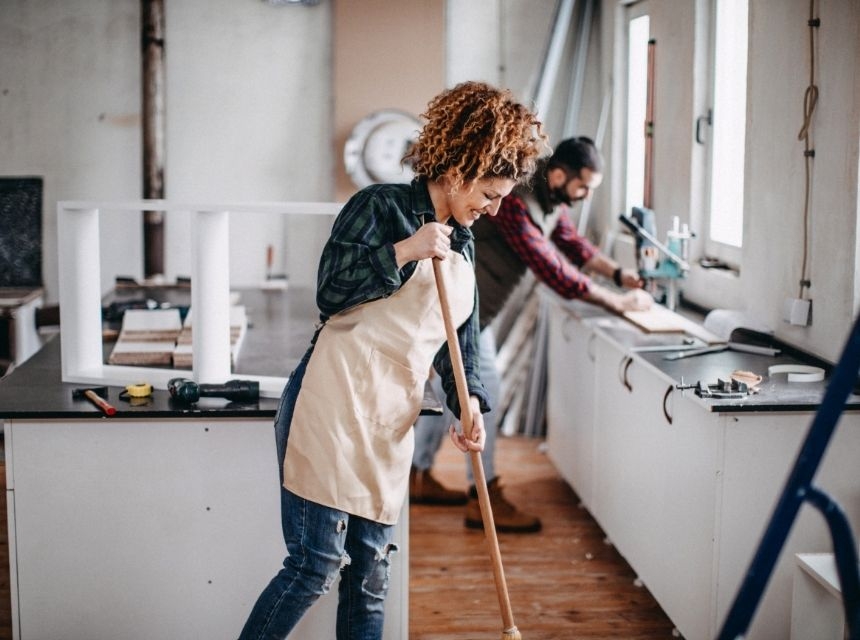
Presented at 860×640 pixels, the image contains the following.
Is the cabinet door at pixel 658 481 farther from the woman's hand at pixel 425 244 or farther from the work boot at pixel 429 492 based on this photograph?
the woman's hand at pixel 425 244

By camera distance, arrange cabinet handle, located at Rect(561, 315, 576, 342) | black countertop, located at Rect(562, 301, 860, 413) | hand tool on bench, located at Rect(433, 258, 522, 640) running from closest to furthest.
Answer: hand tool on bench, located at Rect(433, 258, 522, 640) < black countertop, located at Rect(562, 301, 860, 413) < cabinet handle, located at Rect(561, 315, 576, 342)

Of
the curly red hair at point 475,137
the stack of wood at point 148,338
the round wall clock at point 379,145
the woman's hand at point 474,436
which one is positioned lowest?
the woman's hand at point 474,436

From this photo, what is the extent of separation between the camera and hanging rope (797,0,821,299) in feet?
10.8

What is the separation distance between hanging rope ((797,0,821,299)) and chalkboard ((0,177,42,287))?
399 centimetres

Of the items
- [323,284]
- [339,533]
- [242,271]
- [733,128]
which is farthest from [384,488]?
[242,271]

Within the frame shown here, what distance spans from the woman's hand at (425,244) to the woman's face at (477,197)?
0.32 feet

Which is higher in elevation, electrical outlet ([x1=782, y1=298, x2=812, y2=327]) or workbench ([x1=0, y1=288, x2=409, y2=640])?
electrical outlet ([x1=782, y1=298, x2=812, y2=327])

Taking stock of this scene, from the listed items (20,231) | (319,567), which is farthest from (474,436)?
(20,231)

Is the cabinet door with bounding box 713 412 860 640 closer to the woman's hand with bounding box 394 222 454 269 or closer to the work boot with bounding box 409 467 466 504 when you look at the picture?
the woman's hand with bounding box 394 222 454 269

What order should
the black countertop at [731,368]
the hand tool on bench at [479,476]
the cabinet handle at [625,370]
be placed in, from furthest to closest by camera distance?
the cabinet handle at [625,370]
the black countertop at [731,368]
the hand tool on bench at [479,476]

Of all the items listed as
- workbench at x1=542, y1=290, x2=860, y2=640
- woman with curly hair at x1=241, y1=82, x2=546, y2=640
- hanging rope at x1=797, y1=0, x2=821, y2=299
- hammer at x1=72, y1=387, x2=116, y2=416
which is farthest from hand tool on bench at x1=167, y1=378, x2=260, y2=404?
hanging rope at x1=797, y1=0, x2=821, y2=299

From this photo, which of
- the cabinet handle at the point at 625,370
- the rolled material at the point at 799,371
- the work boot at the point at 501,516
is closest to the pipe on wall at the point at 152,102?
the work boot at the point at 501,516

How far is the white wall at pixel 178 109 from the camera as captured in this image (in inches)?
226

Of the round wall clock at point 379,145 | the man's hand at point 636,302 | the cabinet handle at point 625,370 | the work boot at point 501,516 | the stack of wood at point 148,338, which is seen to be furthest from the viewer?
the round wall clock at point 379,145
